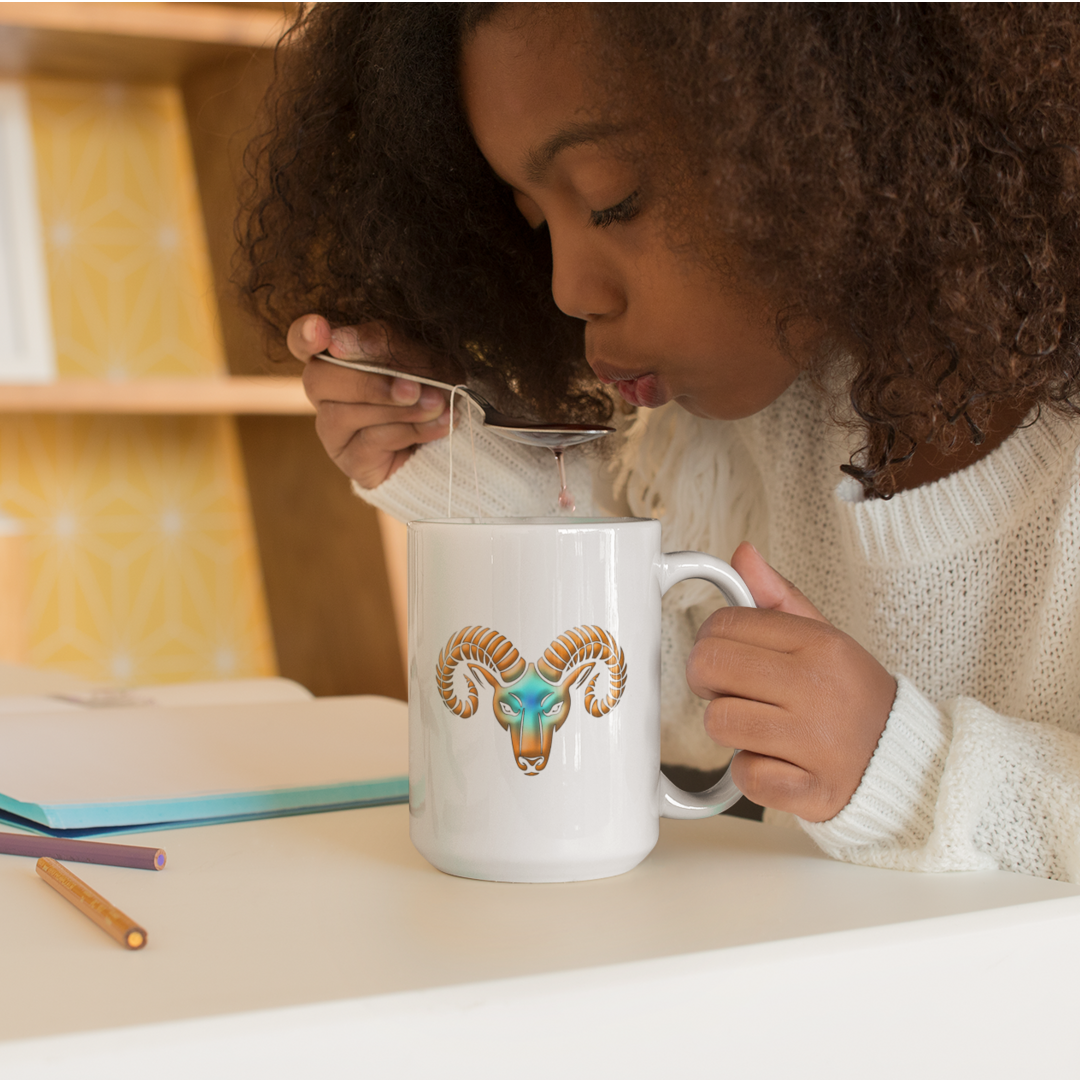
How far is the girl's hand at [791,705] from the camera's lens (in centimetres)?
46

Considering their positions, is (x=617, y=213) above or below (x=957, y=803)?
above

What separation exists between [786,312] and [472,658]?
25cm

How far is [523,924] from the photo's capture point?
0.38m

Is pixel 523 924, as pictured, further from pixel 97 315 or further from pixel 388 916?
pixel 97 315

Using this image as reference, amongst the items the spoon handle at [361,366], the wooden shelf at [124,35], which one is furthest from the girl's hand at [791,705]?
the wooden shelf at [124,35]

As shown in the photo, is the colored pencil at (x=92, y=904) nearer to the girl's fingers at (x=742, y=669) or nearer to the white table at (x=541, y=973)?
the white table at (x=541, y=973)

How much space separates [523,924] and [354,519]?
1116mm

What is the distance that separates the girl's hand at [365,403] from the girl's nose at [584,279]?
0.19m

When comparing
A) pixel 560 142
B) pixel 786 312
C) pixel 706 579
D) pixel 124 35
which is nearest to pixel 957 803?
pixel 706 579

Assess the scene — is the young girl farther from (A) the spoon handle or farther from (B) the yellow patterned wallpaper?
(B) the yellow patterned wallpaper

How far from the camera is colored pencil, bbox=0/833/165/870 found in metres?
0.44

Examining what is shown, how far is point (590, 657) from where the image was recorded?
1.38 feet

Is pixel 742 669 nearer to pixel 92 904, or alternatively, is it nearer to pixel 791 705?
pixel 791 705

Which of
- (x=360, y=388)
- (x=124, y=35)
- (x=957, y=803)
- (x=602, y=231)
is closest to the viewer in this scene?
(x=957, y=803)
